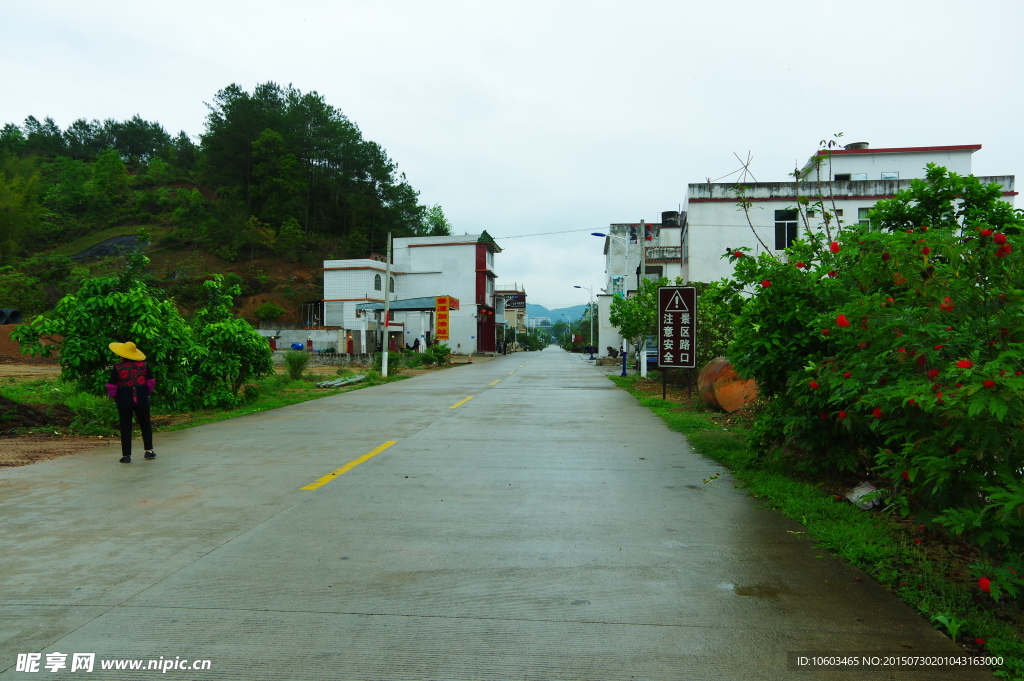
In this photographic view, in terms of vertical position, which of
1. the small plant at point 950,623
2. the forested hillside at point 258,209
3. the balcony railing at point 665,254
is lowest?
the small plant at point 950,623

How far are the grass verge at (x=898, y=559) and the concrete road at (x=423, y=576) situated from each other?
0.15 m

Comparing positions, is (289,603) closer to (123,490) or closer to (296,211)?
(123,490)

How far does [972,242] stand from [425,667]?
433 centimetres

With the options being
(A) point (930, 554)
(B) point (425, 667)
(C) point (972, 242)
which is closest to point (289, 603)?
(B) point (425, 667)

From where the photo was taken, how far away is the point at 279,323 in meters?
61.1

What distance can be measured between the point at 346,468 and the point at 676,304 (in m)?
12.3

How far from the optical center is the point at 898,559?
4.96 m

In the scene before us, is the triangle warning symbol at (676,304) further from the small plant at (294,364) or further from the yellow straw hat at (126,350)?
the small plant at (294,364)


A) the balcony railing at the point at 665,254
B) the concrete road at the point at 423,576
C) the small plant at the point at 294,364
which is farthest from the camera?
the balcony railing at the point at 665,254

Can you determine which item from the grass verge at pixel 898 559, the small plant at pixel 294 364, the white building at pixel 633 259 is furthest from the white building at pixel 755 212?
the grass verge at pixel 898 559

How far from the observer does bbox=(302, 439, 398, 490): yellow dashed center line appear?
7.51 metres

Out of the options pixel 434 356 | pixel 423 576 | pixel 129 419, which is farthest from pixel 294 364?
pixel 423 576

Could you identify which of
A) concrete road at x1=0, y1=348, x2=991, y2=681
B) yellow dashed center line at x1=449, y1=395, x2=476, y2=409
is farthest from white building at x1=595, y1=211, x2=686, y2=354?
concrete road at x1=0, y1=348, x2=991, y2=681

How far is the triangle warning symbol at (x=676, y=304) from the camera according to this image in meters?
18.6
